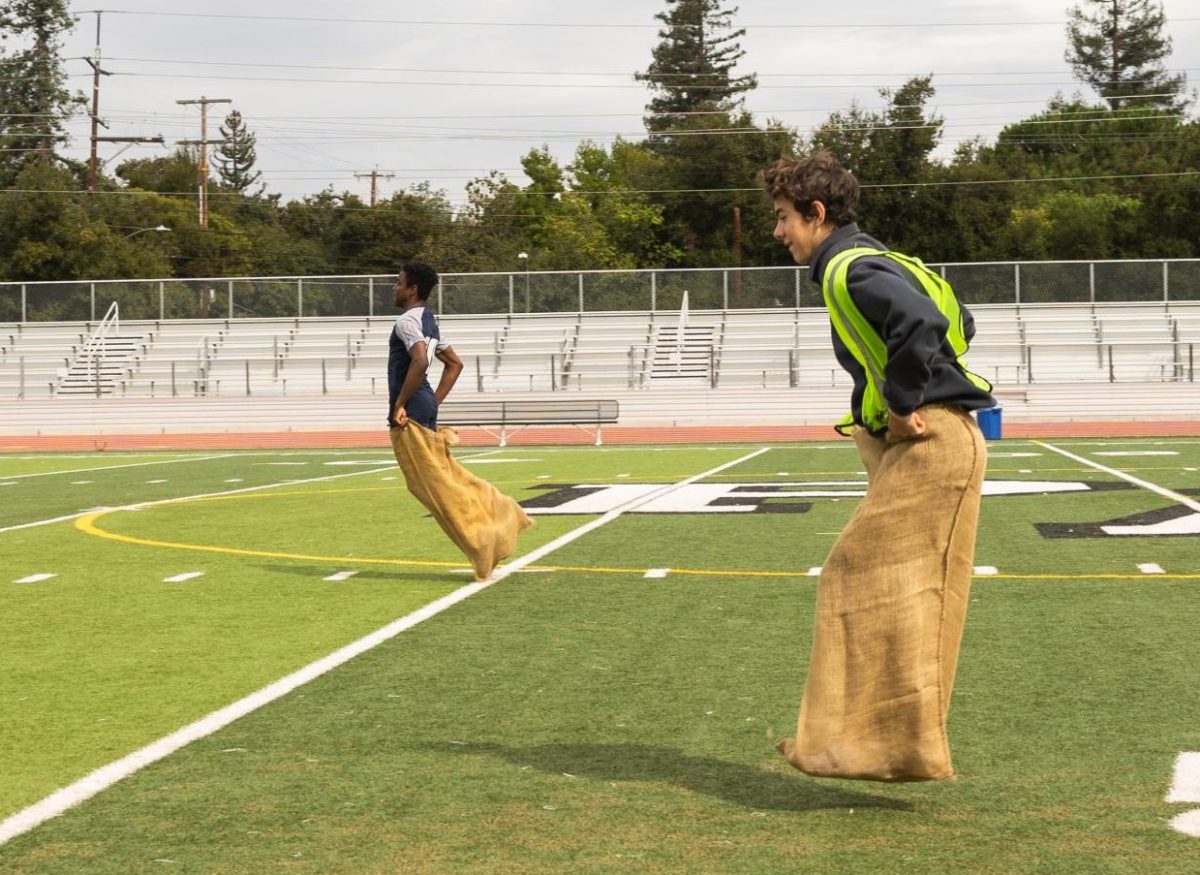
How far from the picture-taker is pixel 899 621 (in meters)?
5.14

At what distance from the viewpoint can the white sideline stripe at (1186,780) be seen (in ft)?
17.2

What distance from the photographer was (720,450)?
28406 mm

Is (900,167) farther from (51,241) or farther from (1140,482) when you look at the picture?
(1140,482)

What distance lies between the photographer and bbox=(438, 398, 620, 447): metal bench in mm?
31812

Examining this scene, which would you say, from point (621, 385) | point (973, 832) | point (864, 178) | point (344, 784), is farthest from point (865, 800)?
point (864, 178)

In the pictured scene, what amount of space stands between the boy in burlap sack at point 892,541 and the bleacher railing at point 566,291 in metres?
35.5

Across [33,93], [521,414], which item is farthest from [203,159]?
[521,414]

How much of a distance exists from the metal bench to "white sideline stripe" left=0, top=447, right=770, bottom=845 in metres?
20.4

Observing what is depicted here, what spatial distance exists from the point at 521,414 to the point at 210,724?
84.5 feet

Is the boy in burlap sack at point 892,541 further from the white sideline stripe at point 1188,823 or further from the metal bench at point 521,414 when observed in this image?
the metal bench at point 521,414

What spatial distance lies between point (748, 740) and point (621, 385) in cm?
3412

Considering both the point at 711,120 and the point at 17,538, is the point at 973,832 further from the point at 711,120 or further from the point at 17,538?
the point at 711,120

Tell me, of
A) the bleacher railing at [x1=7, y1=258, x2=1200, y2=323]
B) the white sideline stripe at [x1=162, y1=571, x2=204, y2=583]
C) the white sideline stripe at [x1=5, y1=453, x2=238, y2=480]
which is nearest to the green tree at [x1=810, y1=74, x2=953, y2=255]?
the bleacher railing at [x1=7, y1=258, x2=1200, y2=323]

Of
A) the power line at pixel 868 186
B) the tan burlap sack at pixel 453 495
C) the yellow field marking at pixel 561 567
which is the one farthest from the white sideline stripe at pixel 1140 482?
the power line at pixel 868 186
